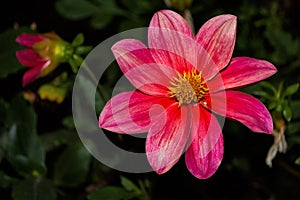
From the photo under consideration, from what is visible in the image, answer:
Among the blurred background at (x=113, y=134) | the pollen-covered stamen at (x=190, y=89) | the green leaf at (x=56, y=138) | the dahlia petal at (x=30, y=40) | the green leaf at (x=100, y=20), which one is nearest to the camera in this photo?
the pollen-covered stamen at (x=190, y=89)

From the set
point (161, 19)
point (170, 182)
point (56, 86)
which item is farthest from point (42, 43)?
point (170, 182)

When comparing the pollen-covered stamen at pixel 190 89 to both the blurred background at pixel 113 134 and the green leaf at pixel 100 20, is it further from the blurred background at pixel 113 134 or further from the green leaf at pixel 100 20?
the green leaf at pixel 100 20

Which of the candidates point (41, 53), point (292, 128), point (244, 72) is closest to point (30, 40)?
point (41, 53)

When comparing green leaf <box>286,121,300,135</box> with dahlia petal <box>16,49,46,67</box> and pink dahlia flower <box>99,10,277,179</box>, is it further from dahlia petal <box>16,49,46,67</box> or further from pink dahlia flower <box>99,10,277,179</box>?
dahlia petal <box>16,49,46,67</box>

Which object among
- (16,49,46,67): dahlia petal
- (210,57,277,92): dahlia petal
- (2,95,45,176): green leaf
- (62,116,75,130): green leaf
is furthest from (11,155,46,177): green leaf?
(210,57,277,92): dahlia petal

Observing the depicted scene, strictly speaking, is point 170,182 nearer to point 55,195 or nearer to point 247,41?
point 55,195

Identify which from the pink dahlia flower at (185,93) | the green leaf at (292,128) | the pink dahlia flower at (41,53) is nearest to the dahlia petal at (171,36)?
the pink dahlia flower at (185,93)
